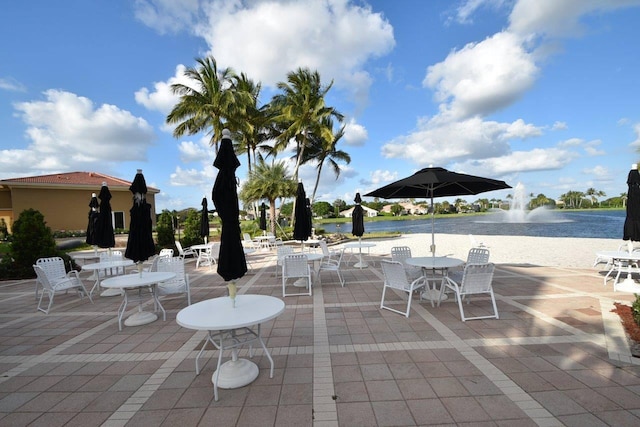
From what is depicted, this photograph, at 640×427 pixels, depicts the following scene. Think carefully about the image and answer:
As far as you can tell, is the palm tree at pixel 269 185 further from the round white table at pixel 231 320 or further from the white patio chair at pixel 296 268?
the round white table at pixel 231 320

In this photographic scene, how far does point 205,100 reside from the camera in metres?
18.6

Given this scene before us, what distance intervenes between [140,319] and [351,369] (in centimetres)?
384

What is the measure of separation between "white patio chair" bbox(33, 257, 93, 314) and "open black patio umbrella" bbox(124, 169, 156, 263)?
205 cm

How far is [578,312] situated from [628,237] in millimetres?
3185

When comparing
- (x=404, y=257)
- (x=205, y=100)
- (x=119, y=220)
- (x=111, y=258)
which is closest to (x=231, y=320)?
(x=404, y=257)

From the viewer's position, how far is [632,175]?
264 inches

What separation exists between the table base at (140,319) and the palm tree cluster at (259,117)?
13.8m

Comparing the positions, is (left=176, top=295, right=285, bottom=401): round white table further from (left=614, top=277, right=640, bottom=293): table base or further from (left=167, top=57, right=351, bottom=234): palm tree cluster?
(left=167, top=57, right=351, bottom=234): palm tree cluster

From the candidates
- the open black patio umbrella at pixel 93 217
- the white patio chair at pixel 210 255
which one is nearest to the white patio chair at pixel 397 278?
the white patio chair at pixel 210 255

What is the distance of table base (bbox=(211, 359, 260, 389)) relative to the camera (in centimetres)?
310

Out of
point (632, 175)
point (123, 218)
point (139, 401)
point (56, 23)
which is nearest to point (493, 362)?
point (139, 401)

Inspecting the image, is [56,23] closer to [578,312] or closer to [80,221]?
[578,312]

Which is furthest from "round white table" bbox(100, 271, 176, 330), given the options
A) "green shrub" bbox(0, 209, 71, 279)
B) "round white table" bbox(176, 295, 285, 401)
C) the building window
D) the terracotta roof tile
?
the building window

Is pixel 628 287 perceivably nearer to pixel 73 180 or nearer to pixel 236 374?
pixel 236 374
